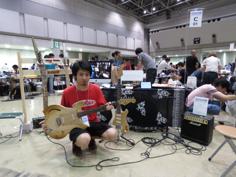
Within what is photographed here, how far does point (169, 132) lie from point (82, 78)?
1.67 m

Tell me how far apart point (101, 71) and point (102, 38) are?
8.84 m

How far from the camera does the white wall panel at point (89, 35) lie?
10.7 m

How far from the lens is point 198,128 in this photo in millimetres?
2471

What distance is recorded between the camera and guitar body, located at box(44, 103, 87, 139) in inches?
78.4

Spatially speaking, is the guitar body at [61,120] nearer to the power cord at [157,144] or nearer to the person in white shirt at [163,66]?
the power cord at [157,144]

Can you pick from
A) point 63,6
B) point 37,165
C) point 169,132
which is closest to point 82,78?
point 37,165

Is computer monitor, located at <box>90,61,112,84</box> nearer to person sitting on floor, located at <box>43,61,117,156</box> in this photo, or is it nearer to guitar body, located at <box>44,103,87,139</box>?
person sitting on floor, located at <box>43,61,117,156</box>

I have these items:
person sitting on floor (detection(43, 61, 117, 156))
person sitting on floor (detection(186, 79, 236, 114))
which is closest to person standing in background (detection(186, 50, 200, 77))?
person sitting on floor (detection(186, 79, 236, 114))

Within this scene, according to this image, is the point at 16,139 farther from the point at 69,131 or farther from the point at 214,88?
the point at 214,88

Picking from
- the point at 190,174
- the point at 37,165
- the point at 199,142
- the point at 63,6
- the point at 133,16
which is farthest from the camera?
the point at 133,16

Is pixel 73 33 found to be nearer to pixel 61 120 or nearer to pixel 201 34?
pixel 201 34

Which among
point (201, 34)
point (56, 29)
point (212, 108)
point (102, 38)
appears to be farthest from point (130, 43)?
point (212, 108)

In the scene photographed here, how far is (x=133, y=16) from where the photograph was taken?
14.4m

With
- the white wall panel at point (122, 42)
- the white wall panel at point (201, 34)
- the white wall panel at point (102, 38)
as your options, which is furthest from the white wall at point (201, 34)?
the white wall panel at point (102, 38)
